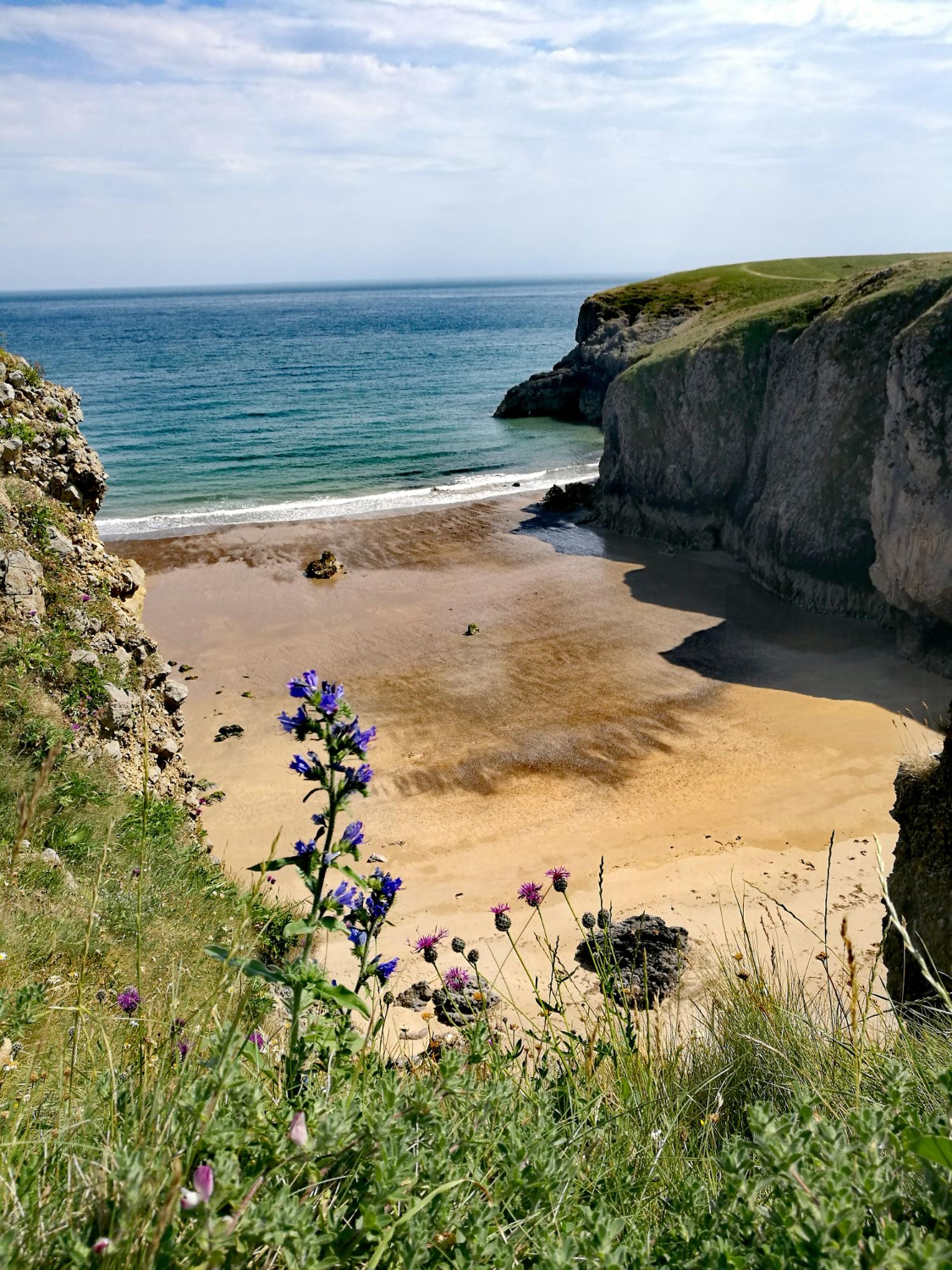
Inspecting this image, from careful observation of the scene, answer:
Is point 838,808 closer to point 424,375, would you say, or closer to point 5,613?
point 5,613

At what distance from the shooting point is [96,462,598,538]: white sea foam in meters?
30.0

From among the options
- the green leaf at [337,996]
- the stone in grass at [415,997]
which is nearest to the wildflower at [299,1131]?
the green leaf at [337,996]

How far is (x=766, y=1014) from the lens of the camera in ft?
12.9

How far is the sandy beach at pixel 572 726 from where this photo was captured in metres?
10.6

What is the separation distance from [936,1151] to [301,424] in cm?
4861

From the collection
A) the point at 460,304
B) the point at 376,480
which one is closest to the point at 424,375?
the point at 376,480

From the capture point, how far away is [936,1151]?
2086 millimetres

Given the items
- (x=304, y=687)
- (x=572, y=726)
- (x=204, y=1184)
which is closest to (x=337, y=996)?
(x=204, y=1184)

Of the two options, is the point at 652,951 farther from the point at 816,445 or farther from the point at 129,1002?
the point at 816,445

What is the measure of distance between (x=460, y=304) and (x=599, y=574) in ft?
587

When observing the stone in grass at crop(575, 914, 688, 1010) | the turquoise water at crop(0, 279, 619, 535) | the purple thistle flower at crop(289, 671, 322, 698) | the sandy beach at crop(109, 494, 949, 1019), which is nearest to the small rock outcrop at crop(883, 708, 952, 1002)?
the sandy beach at crop(109, 494, 949, 1019)

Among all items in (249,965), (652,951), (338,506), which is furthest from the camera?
(338,506)

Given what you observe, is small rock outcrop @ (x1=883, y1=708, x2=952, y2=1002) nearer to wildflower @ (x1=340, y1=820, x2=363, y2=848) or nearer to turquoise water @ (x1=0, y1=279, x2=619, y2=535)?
wildflower @ (x1=340, y1=820, x2=363, y2=848)

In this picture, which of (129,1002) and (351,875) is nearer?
(351,875)
